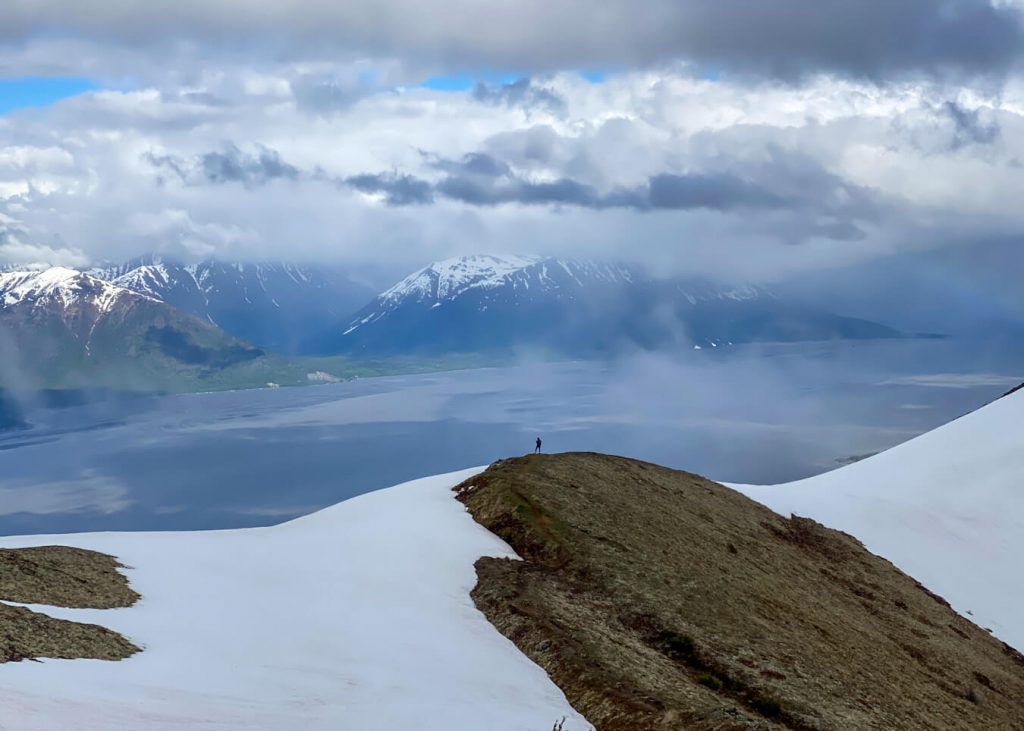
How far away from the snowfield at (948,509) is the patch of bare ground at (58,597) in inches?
1839

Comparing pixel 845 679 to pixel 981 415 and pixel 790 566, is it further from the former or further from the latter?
pixel 981 415

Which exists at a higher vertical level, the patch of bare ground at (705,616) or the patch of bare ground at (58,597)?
the patch of bare ground at (58,597)

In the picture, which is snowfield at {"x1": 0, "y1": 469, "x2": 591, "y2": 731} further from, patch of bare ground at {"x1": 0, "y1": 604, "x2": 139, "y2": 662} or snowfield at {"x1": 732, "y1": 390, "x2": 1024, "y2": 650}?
snowfield at {"x1": 732, "y1": 390, "x2": 1024, "y2": 650}

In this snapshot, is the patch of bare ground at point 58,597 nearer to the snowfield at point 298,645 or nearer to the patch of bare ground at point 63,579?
the patch of bare ground at point 63,579

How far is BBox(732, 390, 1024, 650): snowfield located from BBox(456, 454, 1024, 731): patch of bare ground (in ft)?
15.8

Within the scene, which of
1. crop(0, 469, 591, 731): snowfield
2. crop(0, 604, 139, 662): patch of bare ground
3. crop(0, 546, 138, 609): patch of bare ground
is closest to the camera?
crop(0, 469, 591, 731): snowfield

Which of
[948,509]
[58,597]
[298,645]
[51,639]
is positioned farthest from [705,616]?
[948,509]

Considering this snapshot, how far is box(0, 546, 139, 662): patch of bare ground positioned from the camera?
767 inches

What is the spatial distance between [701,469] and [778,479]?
2148 centimetres

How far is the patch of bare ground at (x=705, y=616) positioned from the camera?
80.6 ft

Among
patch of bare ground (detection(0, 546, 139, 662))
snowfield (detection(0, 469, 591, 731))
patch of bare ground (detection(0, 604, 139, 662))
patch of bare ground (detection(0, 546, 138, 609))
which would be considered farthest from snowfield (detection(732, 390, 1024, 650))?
patch of bare ground (detection(0, 604, 139, 662))

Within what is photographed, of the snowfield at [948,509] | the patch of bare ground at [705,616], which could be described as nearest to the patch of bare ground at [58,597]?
the patch of bare ground at [705,616]

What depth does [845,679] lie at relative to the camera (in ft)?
98.5

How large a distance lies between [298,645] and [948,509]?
63983 mm
